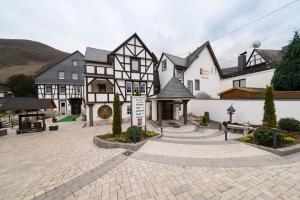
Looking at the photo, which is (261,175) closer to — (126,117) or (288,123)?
(288,123)

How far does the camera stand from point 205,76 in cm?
1906

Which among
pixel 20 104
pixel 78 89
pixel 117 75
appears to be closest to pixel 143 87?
pixel 117 75

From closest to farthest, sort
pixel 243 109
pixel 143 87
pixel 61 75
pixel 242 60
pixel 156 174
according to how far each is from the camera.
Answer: pixel 156 174 < pixel 243 109 < pixel 143 87 < pixel 242 60 < pixel 61 75

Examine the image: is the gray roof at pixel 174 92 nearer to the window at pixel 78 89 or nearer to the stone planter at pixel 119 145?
the stone planter at pixel 119 145

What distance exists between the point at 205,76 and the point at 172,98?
9.97m

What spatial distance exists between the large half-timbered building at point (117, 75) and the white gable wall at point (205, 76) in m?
5.46

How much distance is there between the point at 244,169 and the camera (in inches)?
176

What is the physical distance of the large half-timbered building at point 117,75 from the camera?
Answer: 1355cm

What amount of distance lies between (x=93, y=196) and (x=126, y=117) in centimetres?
1198

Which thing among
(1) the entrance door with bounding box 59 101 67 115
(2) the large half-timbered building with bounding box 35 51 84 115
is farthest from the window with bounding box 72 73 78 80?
(1) the entrance door with bounding box 59 101 67 115

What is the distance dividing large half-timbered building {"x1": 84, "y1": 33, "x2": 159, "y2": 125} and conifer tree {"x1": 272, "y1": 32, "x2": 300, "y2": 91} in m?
12.6

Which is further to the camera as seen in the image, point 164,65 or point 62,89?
point 62,89

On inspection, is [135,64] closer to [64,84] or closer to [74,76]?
[74,76]

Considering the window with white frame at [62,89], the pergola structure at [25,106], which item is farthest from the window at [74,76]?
the pergola structure at [25,106]
